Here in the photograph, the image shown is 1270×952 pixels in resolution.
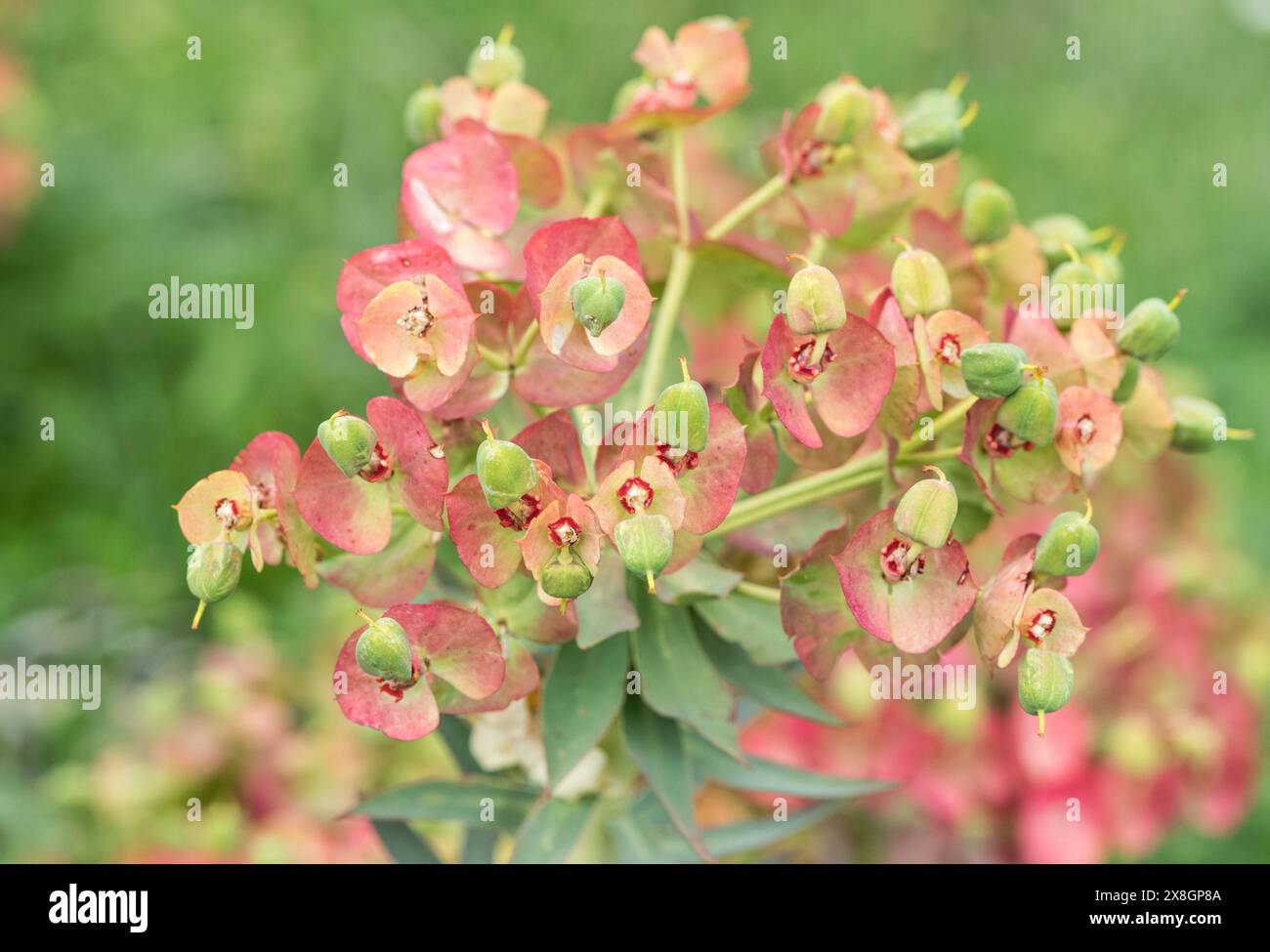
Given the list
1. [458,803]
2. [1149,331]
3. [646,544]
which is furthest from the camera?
[458,803]

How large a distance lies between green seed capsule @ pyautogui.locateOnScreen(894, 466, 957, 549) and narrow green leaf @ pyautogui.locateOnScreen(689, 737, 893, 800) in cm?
21

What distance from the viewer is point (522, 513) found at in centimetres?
51

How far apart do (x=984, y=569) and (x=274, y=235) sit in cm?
132

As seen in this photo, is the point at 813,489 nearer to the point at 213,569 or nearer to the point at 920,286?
the point at 920,286

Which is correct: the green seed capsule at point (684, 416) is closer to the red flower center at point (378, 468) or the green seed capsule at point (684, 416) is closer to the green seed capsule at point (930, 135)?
the red flower center at point (378, 468)

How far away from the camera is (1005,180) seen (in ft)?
7.54

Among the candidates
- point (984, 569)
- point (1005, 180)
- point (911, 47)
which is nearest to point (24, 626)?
point (984, 569)

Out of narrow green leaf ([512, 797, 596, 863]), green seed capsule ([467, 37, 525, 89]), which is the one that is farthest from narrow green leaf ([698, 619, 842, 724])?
green seed capsule ([467, 37, 525, 89])

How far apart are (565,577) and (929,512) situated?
0.48ft

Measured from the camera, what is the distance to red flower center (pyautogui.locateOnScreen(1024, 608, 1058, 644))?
1.67 ft

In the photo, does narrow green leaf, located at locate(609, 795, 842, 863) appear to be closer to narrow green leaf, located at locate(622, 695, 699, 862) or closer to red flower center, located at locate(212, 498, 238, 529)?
narrow green leaf, located at locate(622, 695, 699, 862)

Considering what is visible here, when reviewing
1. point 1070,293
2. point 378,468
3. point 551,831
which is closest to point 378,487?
point 378,468

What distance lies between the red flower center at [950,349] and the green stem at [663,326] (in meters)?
0.14
